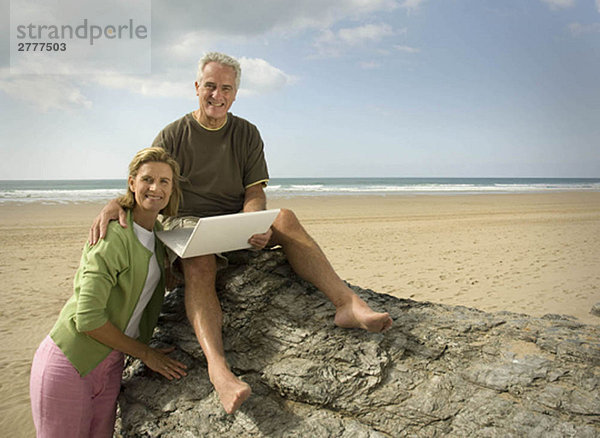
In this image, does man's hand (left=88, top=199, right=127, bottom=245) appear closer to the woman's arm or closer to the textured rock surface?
the woman's arm

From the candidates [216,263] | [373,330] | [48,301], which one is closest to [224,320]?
[216,263]

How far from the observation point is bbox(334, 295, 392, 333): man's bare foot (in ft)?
8.31

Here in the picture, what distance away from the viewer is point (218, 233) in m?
2.47

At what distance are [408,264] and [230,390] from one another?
7341 millimetres

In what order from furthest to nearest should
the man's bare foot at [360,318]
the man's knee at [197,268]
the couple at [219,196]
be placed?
the man's knee at [197,268] → the couple at [219,196] → the man's bare foot at [360,318]

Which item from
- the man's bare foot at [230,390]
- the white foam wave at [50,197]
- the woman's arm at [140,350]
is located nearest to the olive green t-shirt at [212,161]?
the woman's arm at [140,350]

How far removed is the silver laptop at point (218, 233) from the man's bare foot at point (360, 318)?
73 centimetres

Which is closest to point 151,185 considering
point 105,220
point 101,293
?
point 105,220

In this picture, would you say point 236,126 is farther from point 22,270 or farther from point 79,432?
point 22,270

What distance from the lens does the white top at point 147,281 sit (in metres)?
2.63

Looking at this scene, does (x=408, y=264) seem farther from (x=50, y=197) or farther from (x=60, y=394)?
(x=50, y=197)

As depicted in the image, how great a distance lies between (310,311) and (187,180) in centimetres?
136

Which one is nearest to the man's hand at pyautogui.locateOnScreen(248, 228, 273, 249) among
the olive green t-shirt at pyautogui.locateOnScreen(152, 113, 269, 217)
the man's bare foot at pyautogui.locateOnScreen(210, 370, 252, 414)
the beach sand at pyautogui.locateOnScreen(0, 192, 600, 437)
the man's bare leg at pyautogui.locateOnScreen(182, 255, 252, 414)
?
the man's bare leg at pyautogui.locateOnScreen(182, 255, 252, 414)

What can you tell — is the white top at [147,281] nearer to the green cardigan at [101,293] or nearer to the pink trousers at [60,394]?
the green cardigan at [101,293]
